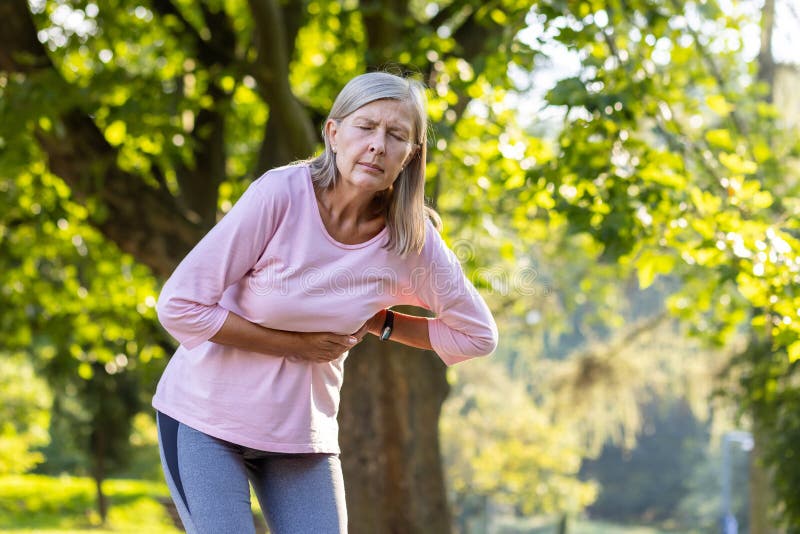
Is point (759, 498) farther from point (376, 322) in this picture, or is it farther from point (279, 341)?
point (279, 341)

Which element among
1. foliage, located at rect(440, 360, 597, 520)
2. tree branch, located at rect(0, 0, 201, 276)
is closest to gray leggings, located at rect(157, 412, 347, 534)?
tree branch, located at rect(0, 0, 201, 276)

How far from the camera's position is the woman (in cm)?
261

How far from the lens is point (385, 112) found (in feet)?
8.88

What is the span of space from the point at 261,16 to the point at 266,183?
403 centimetres

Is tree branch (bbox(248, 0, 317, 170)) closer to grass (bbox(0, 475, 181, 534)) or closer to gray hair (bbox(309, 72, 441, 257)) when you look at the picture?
gray hair (bbox(309, 72, 441, 257))

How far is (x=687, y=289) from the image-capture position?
30.3 ft

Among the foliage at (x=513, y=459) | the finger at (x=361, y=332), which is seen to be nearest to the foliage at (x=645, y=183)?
the finger at (x=361, y=332)

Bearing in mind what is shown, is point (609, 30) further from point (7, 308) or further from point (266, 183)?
point (7, 308)

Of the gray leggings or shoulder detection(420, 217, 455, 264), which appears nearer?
the gray leggings

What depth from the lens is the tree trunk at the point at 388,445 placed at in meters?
6.49

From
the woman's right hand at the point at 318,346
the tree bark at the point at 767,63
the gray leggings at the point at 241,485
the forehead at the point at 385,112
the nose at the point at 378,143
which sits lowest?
the gray leggings at the point at 241,485

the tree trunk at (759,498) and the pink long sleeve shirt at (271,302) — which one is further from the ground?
the pink long sleeve shirt at (271,302)

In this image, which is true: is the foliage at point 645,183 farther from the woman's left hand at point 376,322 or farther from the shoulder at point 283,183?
the shoulder at point 283,183

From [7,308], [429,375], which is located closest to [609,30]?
[429,375]
